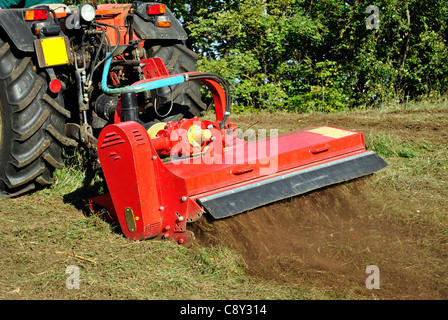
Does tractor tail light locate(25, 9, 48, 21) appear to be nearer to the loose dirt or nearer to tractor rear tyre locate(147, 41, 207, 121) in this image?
tractor rear tyre locate(147, 41, 207, 121)

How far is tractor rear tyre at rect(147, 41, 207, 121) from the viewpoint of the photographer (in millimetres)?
4754

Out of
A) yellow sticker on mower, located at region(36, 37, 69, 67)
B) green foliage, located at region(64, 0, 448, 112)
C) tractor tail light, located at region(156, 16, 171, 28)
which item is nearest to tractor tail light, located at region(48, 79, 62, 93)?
yellow sticker on mower, located at region(36, 37, 69, 67)

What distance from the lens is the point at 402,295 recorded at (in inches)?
104

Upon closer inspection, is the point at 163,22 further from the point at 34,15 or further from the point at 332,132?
the point at 332,132

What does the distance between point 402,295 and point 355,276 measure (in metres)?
0.26

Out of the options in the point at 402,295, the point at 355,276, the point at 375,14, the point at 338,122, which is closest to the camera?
the point at 402,295

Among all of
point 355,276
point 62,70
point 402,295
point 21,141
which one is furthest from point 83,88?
point 402,295

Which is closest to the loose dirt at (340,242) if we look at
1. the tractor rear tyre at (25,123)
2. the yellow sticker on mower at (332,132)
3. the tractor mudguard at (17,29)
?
the yellow sticker on mower at (332,132)

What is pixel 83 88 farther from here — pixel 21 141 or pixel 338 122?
pixel 338 122

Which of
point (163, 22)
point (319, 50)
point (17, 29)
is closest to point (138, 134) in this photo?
point (17, 29)

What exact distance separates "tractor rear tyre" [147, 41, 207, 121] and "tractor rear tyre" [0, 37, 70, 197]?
92 centimetres

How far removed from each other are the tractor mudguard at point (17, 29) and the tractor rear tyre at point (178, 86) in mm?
1132

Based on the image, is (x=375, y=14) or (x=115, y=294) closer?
(x=115, y=294)

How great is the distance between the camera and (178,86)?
4809 mm
